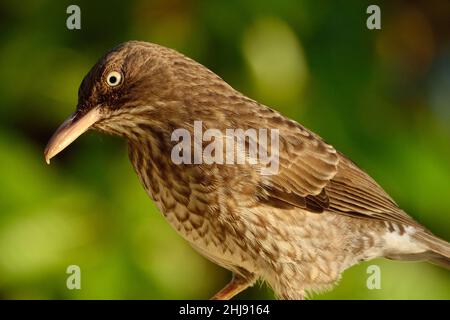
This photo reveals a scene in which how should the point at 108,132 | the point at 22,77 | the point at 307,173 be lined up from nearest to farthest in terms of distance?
1. the point at 108,132
2. the point at 307,173
3. the point at 22,77

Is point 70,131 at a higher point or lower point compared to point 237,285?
higher

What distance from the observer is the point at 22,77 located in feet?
23.4

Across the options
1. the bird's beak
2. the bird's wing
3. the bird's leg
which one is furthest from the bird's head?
the bird's leg

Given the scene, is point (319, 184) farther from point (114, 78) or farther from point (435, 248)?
point (114, 78)

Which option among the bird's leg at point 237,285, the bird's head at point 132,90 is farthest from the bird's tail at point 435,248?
the bird's head at point 132,90

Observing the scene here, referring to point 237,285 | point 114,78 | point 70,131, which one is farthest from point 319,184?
point 70,131

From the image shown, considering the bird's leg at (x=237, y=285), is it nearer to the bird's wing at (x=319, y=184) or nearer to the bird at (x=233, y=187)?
the bird at (x=233, y=187)

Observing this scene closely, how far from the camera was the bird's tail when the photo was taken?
577 centimetres

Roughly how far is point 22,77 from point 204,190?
240cm

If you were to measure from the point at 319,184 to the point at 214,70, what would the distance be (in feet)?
4.35

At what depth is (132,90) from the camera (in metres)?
5.05

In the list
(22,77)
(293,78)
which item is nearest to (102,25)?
(22,77)

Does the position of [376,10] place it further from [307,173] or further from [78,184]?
[78,184]

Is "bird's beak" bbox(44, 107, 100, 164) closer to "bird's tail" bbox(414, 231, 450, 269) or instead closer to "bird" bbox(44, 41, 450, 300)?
"bird" bbox(44, 41, 450, 300)
